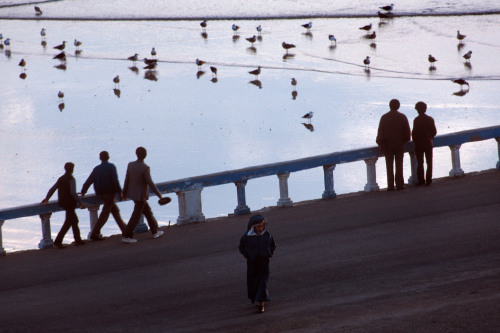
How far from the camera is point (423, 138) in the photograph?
63.6ft

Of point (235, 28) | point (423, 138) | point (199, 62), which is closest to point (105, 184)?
point (423, 138)

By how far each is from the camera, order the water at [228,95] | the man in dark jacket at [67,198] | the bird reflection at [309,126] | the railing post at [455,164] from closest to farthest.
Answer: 1. the man in dark jacket at [67,198]
2. the railing post at [455,164]
3. the water at [228,95]
4. the bird reflection at [309,126]

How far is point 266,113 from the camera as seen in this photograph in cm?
3394

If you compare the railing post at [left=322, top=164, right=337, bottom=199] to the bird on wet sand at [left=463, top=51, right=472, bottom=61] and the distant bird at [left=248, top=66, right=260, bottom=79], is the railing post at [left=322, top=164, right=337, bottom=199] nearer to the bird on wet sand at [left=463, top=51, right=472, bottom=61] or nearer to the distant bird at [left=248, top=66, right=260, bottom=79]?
the distant bird at [left=248, top=66, right=260, bottom=79]

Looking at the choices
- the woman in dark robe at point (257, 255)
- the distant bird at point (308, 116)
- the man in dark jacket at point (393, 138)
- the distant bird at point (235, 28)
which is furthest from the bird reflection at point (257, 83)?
the woman in dark robe at point (257, 255)

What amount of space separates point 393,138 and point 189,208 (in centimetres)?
413

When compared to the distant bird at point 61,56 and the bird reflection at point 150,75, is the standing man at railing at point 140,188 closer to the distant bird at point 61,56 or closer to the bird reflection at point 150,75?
the bird reflection at point 150,75

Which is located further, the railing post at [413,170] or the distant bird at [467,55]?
the distant bird at [467,55]

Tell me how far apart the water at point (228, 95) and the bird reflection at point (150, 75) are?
9.7 inches

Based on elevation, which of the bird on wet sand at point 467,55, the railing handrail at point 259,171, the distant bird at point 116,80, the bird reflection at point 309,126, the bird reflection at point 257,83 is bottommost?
the bird reflection at point 309,126

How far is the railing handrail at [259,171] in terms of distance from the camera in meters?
16.7

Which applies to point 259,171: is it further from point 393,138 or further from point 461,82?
point 461,82

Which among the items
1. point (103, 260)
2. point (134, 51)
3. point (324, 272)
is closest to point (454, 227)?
point (324, 272)

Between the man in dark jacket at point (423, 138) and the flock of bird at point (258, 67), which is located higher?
the flock of bird at point (258, 67)
